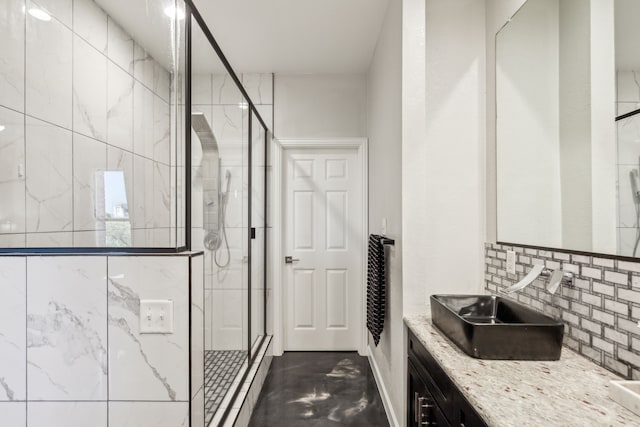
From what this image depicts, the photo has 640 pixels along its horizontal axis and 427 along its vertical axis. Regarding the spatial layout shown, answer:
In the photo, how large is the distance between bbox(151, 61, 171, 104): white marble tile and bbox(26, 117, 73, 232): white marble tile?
1.22 ft

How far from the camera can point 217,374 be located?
5.95 feet

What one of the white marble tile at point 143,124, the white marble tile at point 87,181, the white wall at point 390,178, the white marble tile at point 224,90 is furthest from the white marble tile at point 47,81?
the white wall at point 390,178

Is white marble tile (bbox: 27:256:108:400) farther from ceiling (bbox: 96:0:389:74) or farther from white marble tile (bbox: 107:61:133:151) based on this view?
ceiling (bbox: 96:0:389:74)

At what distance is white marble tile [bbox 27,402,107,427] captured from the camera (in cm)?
125

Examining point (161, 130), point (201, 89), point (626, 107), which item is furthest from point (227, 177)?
point (626, 107)

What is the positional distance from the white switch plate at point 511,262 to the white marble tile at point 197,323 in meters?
1.48

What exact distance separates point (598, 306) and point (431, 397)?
2.30 feet

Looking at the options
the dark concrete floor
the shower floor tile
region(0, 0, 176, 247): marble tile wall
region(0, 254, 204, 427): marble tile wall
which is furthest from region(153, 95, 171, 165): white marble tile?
the dark concrete floor

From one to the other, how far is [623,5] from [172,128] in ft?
5.27

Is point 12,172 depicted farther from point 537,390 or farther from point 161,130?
point 537,390

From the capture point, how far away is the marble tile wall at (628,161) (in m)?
1.06

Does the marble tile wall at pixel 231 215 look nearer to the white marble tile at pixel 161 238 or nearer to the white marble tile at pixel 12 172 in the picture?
the white marble tile at pixel 161 238

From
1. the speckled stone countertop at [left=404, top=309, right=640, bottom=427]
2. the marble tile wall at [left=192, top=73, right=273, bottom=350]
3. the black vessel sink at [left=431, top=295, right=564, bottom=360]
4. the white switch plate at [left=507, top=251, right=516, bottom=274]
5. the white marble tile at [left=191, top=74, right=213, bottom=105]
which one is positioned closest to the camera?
the speckled stone countertop at [left=404, top=309, right=640, bottom=427]

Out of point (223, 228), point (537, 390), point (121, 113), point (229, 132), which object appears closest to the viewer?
point (537, 390)
